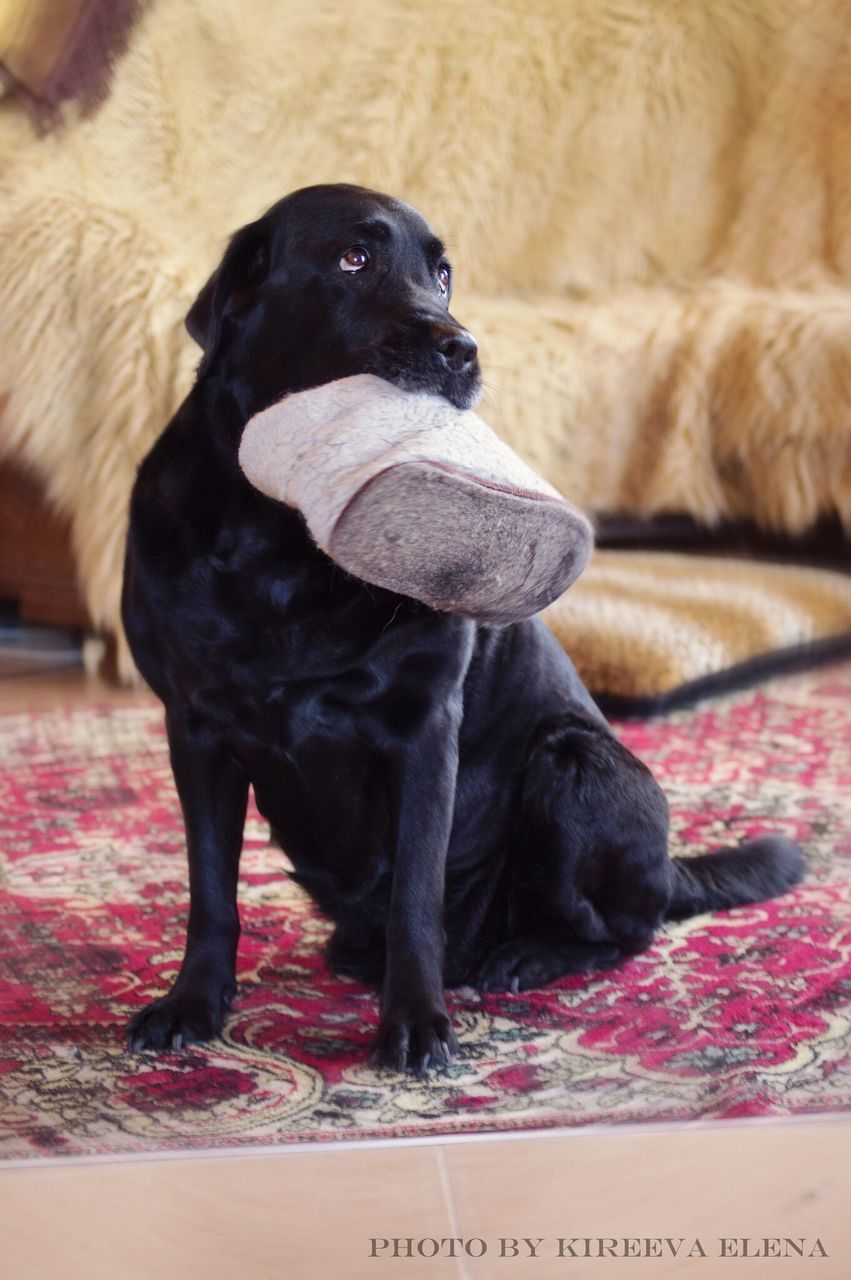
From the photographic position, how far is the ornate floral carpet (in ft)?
3.12

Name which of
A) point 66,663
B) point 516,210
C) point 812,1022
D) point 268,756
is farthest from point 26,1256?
point 516,210

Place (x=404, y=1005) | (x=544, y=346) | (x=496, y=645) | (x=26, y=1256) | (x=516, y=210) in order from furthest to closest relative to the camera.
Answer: (x=516, y=210)
(x=544, y=346)
(x=496, y=645)
(x=404, y=1005)
(x=26, y=1256)

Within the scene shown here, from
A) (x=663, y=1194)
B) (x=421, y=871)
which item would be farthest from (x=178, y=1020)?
(x=663, y=1194)

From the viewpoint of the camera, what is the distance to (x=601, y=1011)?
3.82ft

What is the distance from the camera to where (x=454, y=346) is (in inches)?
39.8

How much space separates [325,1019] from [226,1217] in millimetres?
349

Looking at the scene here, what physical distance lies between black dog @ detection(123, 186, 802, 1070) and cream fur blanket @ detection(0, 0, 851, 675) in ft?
4.75

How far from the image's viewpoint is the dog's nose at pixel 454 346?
1.01 m

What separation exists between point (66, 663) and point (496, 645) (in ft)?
6.01

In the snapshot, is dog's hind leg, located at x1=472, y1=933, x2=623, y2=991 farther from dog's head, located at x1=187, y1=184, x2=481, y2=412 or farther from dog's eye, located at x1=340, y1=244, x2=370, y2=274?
dog's eye, located at x1=340, y1=244, x2=370, y2=274

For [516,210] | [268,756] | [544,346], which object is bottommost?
[268,756]

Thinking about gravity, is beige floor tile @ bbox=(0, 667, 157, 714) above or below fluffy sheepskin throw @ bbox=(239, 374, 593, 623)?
below

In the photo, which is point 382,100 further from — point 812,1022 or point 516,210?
point 812,1022

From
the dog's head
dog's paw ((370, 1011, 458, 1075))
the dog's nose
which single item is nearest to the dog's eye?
the dog's head
